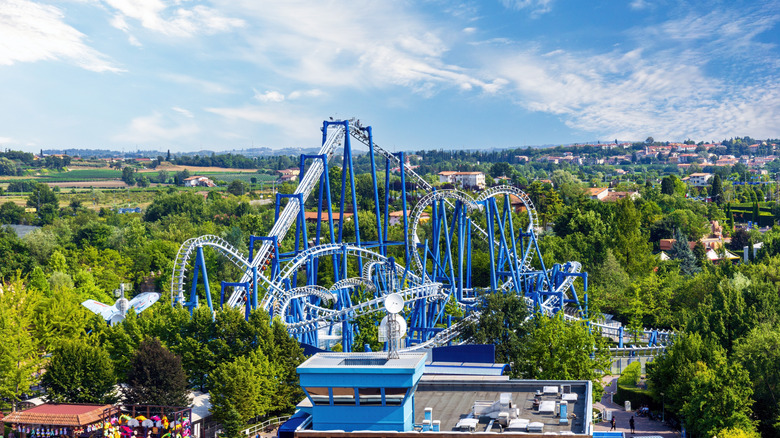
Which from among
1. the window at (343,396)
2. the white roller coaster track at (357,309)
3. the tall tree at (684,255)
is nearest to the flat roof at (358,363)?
the window at (343,396)

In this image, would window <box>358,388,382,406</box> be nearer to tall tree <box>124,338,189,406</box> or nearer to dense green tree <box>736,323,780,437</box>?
tall tree <box>124,338,189,406</box>

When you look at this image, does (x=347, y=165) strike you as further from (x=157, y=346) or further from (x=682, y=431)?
(x=682, y=431)

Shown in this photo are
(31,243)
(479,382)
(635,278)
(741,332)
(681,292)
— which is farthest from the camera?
(31,243)

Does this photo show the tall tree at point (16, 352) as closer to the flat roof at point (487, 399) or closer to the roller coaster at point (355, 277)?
the roller coaster at point (355, 277)

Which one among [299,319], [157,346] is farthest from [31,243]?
[157,346]

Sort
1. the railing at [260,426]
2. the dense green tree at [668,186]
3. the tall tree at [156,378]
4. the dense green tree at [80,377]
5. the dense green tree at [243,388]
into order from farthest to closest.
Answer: the dense green tree at [668,186], the dense green tree at [80,377], the tall tree at [156,378], the railing at [260,426], the dense green tree at [243,388]

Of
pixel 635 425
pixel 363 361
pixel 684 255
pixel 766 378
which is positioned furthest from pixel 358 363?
pixel 684 255

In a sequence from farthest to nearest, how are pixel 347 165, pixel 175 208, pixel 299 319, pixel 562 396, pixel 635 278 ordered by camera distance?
pixel 175 208 → pixel 635 278 → pixel 347 165 → pixel 299 319 → pixel 562 396

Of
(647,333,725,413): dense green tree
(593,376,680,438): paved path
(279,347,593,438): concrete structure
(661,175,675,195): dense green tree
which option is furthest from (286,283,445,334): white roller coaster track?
(661,175,675,195): dense green tree
